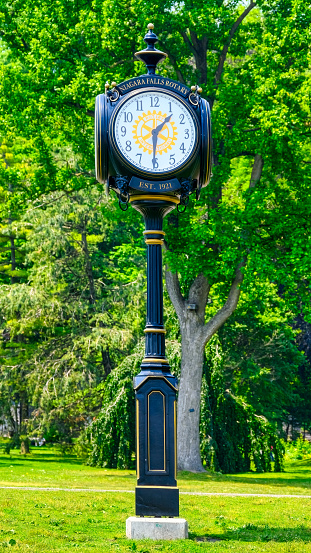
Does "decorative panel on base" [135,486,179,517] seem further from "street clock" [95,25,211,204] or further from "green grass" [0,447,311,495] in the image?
"green grass" [0,447,311,495]

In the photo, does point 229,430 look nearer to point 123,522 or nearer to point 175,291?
point 175,291

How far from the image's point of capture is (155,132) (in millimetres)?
8383

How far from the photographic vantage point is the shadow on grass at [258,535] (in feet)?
26.1

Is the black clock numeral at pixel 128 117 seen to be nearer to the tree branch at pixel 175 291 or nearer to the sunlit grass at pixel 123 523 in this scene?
the sunlit grass at pixel 123 523

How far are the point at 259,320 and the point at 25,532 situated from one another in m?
19.7

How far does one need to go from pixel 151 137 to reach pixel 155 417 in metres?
2.84

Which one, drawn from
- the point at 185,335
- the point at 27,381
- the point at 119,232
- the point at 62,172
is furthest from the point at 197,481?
the point at 119,232

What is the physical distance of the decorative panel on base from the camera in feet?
25.7

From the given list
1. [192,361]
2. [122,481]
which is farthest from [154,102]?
[192,361]

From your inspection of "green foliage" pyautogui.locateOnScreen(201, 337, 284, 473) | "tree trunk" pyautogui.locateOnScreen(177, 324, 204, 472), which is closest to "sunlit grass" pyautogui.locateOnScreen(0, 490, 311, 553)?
"tree trunk" pyautogui.locateOnScreen(177, 324, 204, 472)

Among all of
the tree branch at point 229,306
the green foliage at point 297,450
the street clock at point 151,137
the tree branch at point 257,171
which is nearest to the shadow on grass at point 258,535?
the street clock at point 151,137

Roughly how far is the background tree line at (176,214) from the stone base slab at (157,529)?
9.72 m

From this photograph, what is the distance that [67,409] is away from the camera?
23.8m

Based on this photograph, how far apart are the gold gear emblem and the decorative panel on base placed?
3365 mm
